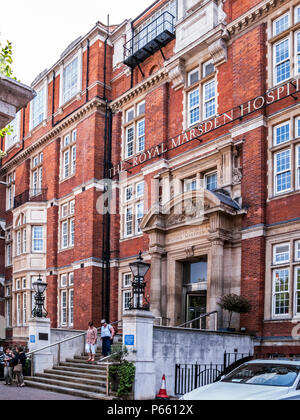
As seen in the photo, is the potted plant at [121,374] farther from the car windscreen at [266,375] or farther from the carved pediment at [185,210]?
the carved pediment at [185,210]

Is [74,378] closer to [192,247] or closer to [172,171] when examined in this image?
[192,247]

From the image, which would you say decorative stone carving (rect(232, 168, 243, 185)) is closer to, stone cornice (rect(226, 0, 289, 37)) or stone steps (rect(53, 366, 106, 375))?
stone cornice (rect(226, 0, 289, 37))

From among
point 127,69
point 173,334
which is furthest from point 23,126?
point 173,334

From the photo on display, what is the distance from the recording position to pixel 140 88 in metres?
25.6

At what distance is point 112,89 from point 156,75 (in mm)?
4233

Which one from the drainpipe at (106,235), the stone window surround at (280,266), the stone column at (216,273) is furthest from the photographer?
the drainpipe at (106,235)

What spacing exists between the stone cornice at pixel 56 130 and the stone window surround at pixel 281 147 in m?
10.8

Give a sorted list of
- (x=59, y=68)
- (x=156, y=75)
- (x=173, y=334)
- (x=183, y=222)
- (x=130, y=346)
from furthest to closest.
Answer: (x=59, y=68) → (x=156, y=75) → (x=183, y=222) → (x=173, y=334) → (x=130, y=346)

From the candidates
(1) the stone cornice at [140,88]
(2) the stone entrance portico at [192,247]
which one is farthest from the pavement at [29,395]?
(1) the stone cornice at [140,88]

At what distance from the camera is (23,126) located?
35562 mm

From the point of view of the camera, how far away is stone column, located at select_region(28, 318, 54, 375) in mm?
20786

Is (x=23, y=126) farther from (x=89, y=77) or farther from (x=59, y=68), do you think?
(x=89, y=77)

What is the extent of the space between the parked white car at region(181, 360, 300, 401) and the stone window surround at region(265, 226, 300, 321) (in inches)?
254

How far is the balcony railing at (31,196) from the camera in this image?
31.2m
